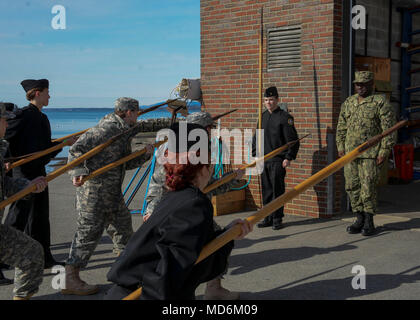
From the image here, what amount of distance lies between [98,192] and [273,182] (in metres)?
3.24

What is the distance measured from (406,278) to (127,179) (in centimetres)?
948

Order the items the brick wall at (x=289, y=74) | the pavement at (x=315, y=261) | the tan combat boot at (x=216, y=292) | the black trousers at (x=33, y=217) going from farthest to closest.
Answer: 1. the brick wall at (x=289, y=74)
2. the black trousers at (x=33, y=217)
3. the pavement at (x=315, y=261)
4. the tan combat boot at (x=216, y=292)

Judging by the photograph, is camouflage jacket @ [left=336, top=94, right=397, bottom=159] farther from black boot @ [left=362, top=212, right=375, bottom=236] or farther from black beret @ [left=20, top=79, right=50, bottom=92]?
black beret @ [left=20, top=79, right=50, bottom=92]

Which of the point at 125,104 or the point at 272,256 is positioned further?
the point at 272,256

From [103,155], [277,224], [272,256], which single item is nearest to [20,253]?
[103,155]

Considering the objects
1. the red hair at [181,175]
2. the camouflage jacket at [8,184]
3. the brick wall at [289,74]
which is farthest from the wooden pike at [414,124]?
the red hair at [181,175]

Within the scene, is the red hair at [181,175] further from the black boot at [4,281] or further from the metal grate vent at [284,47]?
the metal grate vent at [284,47]

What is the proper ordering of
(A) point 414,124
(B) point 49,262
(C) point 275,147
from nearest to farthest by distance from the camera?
(B) point 49,262 → (C) point 275,147 → (A) point 414,124

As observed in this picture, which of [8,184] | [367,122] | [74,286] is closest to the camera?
[8,184]

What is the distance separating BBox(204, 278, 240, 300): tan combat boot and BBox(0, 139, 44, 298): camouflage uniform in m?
1.52

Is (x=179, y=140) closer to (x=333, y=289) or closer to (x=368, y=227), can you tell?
(x=333, y=289)

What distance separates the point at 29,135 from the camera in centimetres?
584

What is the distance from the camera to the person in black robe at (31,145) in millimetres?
5801
